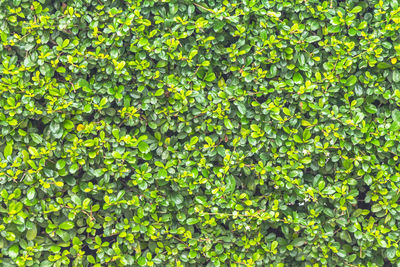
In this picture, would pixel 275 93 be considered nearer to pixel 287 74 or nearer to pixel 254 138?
pixel 287 74

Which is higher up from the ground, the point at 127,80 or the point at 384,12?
the point at 384,12

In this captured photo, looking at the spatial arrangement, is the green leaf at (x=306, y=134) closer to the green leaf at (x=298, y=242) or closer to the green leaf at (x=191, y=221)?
the green leaf at (x=298, y=242)

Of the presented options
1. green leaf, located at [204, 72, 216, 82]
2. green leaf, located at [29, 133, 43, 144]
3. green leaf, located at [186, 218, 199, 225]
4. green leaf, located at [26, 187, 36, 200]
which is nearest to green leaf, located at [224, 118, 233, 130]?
green leaf, located at [204, 72, 216, 82]

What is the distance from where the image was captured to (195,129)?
A: 2.56 metres

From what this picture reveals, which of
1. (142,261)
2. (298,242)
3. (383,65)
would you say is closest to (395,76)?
(383,65)

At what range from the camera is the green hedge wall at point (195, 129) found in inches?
95.0

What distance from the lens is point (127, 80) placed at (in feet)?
8.18

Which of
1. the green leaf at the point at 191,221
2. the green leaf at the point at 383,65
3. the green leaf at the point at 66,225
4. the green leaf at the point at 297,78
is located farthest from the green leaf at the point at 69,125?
the green leaf at the point at 383,65

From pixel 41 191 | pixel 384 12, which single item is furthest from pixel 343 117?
pixel 41 191

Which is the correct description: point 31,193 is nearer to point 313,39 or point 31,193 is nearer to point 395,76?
point 313,39

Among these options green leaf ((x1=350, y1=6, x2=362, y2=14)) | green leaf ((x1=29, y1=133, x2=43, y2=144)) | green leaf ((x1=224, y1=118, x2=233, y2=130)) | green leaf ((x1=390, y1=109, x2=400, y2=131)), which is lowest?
green leaf ((x1=29, y1=133, x2=43, y2=144))

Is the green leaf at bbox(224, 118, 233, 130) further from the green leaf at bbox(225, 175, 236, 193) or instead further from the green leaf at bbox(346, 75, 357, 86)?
the green leaf at bbox(346, 75, 357, 86)

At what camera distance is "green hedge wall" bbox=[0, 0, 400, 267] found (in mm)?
2414

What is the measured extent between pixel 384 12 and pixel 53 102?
2.19m
